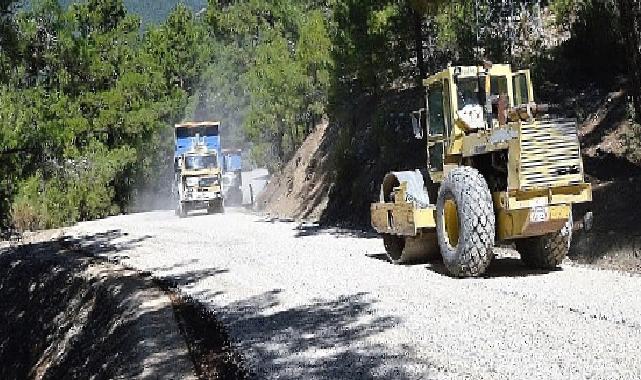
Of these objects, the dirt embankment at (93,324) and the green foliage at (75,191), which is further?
the green foliage at (75,191)

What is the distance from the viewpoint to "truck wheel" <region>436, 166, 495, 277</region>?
9822 millimetres

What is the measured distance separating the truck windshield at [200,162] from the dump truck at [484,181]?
19.8 metres

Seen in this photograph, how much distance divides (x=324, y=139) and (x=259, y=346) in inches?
950

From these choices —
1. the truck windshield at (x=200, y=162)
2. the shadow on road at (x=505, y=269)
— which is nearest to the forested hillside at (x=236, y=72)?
the shadow on road at (x=505, y=269)

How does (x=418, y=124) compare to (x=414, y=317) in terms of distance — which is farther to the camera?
(x=418, y=124)

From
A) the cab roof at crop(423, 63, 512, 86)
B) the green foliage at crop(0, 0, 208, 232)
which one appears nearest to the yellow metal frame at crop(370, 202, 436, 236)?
the cab roof at crop(423, 63, 512, 86)

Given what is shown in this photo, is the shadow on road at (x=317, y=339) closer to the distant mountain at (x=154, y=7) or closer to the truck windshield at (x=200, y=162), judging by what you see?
the truck windshield at (x=200, y=162)

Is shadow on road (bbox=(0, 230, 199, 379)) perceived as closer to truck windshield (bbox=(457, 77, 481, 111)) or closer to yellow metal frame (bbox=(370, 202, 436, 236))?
yellow metal frame (bbox=(370, 202, 436, 236))

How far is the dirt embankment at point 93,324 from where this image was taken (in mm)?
7703

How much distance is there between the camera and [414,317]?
27.2 ft

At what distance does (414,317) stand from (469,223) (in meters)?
2.04

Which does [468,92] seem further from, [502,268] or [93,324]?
[93,324]

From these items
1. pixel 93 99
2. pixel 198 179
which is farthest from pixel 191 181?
pixel 93 99

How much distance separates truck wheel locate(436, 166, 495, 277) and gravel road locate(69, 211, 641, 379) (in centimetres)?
25
